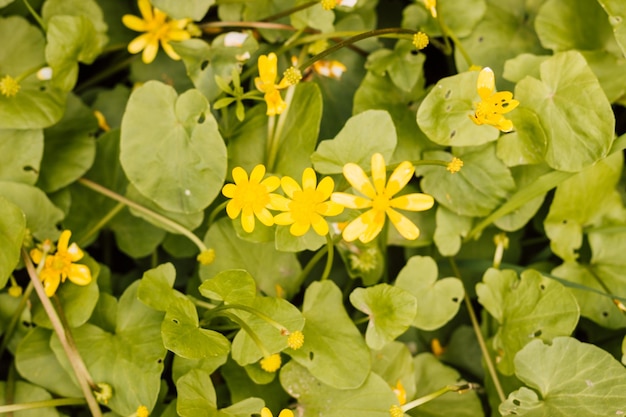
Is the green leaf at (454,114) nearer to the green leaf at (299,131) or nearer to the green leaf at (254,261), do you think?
the green leaf at (299,131)

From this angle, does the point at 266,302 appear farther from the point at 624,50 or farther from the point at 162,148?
the point at 624,50

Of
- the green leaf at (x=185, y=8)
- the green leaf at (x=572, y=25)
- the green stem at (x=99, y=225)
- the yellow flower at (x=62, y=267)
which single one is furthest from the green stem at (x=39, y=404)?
the green leaf at (x=572, y=25)

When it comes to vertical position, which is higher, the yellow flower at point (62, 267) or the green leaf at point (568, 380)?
the yellow flower at point (62, 267)

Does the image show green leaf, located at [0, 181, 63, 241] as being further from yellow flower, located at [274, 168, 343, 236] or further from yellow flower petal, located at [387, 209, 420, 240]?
yellow flower petal, located at [387, 209, 420, 240]

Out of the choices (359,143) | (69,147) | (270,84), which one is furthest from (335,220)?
(69,147)

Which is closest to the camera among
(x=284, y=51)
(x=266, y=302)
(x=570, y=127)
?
(x=266, y=302)

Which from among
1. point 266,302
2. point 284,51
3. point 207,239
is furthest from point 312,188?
point 284,51
